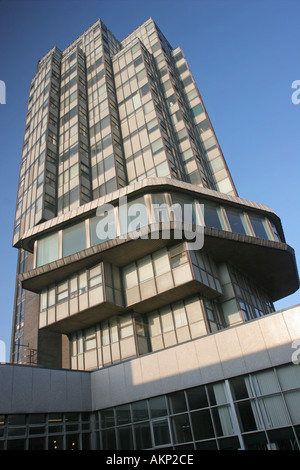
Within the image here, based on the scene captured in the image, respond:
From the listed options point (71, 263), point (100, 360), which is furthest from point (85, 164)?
point (100, 360)

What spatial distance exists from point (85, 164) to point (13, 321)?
23372mm

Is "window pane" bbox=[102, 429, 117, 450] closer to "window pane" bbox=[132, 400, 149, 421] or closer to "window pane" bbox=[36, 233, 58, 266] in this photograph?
"window pane" bbox=[132, 400, 149, 421]

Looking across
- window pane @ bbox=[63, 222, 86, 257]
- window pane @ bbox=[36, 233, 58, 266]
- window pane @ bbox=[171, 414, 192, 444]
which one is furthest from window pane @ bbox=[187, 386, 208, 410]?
window pane @ bbox=[36, 233, 58, 266]

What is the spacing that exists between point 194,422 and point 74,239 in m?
15.4

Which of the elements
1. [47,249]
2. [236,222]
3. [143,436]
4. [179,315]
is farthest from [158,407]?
[47,249]

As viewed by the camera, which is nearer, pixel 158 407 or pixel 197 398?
pixel 197 398

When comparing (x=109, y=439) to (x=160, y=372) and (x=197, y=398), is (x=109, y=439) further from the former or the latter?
(x=197, y=398)

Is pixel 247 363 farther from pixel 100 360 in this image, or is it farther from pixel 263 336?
pixel 100 360

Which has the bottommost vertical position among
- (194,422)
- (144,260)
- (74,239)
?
(194,422)

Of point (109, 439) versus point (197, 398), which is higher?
point (197, 398)

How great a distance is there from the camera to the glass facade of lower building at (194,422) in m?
15.7

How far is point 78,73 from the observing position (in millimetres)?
47938

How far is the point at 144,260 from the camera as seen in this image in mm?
26547

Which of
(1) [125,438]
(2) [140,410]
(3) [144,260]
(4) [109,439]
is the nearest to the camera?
(1) [125,438]
